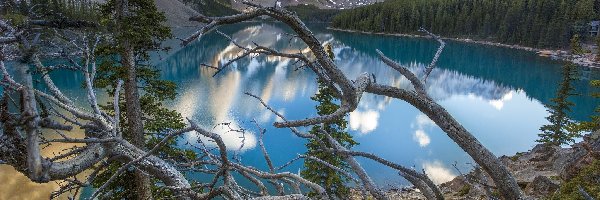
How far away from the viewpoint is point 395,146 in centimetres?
2997

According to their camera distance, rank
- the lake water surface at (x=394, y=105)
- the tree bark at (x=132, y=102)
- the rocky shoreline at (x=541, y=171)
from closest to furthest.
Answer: the tree bark at (x=132, y=102) → the rocky shoreline at (x=541, y=171) → the lake water surface at (x=394, y=105)

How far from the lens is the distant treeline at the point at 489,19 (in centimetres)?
9244

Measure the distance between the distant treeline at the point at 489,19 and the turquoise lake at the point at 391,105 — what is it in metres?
20.7

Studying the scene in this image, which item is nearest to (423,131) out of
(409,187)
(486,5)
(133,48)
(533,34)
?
(409,187)

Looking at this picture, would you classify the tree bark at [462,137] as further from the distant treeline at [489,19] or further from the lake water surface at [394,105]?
the distant treeline at [489,19]

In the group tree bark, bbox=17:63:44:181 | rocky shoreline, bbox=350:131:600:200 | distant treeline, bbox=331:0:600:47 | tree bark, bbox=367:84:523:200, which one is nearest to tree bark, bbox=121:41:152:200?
rocky shoreline, bbox=350:131:600:200

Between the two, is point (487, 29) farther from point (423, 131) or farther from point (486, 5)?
point (423, 131)

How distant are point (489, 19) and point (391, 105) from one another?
266 ft

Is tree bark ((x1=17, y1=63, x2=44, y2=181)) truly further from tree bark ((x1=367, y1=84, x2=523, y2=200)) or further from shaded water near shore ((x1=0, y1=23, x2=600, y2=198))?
shaded water near shore ((x1=0, y1=23, x2=600, y2=198))

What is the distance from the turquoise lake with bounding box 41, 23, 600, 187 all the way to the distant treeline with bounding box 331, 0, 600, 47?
20.7 metres

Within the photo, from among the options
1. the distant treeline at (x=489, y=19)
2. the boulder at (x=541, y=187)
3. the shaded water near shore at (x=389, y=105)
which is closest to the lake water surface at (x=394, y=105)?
the shaded water near shore at (x=389, y=105)

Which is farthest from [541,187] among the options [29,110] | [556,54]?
[556,54]

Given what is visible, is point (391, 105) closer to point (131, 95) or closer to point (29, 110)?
point (131, 95)

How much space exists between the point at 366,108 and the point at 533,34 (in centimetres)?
7214
